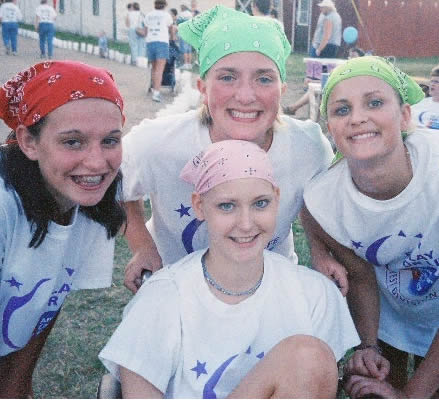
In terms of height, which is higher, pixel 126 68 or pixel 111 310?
pixel 111 310

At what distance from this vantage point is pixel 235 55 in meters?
2.59

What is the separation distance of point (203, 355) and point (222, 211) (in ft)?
1.78

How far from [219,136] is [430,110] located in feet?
16.7

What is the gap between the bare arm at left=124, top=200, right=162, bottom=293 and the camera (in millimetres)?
2711

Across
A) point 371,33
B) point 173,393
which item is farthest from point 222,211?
point 371,33

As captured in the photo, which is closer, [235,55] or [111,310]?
[235,55]

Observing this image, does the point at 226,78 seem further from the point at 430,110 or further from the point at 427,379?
the point at 430,110

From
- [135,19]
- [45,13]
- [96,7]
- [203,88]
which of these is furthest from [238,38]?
[96,7]

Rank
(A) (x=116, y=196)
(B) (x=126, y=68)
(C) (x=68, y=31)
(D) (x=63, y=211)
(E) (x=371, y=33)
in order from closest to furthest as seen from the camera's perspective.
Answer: (D) (x=63, y=211)
(A) (x=116, y=196)
(B) (x=126, y=68)
(E) (x=371, y=33)
(C) (x=68, y=31)

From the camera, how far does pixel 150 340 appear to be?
2168mm

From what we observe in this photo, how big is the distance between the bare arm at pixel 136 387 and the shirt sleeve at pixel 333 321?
0.64 meters

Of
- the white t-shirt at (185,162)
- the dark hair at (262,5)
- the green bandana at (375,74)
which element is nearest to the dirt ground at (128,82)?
the dark hair at (262,5)

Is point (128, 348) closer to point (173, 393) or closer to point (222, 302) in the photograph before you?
point (173, 393)

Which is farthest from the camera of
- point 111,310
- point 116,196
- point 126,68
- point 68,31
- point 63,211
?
point 68,31
